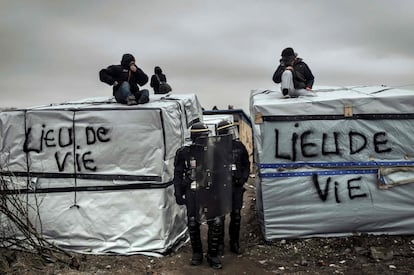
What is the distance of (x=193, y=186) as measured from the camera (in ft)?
20.2

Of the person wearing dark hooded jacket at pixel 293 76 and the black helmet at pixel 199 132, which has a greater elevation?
the person wearing dark hooded jacket at pixel 293 76

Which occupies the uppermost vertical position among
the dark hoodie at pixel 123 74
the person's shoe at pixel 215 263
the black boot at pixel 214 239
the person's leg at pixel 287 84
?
the dark hoodie at pixel 123 74

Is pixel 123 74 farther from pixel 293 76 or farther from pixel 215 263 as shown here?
pixel 215 263

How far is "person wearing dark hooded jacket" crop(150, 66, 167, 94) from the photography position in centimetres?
1093

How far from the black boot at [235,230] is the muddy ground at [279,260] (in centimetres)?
11

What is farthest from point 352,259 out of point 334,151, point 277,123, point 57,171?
point 57,171

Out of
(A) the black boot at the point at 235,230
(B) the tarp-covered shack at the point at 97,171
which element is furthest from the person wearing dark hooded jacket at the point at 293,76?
(A) the black boot at the point at 235,230

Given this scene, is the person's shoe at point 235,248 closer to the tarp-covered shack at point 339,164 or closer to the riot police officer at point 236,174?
the riot police officer at point 236,174

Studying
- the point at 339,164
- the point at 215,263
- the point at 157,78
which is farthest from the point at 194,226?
the point at 157,78

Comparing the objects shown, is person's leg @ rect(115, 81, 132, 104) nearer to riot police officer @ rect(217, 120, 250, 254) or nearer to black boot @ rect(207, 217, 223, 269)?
riot police officer @ rect(217, 120, 250, 254)

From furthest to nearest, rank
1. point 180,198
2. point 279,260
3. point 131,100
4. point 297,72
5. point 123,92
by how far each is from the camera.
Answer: point 297,72 < point 123,92 < point 131,100 < point 279,260 < point 180,198

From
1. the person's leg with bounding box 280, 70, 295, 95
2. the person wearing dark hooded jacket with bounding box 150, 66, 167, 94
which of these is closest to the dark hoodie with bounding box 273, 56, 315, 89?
the person's leg with bounding box 280, 70, 295, 95

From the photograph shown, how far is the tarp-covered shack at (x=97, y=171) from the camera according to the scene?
22.4ft

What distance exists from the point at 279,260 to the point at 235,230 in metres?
0.79
